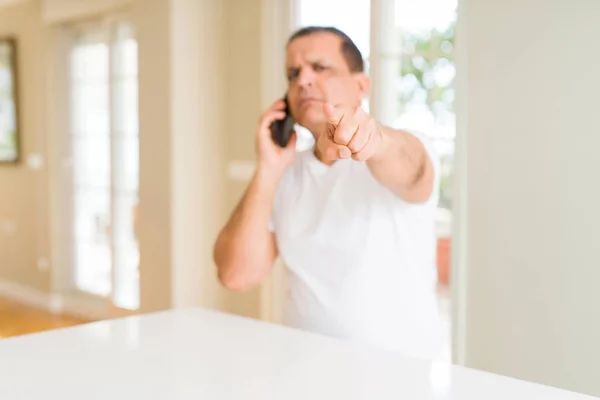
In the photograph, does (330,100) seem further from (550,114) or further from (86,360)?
(550,114)

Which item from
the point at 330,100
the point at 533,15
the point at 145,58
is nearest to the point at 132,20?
the point at 145,58

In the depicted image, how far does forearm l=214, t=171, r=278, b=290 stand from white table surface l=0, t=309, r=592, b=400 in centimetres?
25

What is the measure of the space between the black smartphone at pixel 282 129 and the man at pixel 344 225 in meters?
0.02

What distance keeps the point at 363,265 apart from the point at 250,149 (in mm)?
2606

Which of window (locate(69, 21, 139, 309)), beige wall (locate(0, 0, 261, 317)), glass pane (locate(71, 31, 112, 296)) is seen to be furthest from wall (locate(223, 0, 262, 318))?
glass pane (locate(71, 31, 112, 296))

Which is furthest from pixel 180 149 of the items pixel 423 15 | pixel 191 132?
pixel 423 15

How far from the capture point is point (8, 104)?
601 centimetres

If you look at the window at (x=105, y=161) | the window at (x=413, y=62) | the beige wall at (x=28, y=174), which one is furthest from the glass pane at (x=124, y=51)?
the window at (x=413, y=62)

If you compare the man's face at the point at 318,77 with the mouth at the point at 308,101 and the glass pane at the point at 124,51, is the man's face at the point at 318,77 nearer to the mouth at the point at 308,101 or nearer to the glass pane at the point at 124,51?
the mouth at the point at 308,101

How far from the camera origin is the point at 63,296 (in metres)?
5.63

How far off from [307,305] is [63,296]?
451 cm

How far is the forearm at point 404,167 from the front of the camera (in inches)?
57.2

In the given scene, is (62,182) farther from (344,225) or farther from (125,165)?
(344,225)

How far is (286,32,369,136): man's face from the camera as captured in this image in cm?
157
